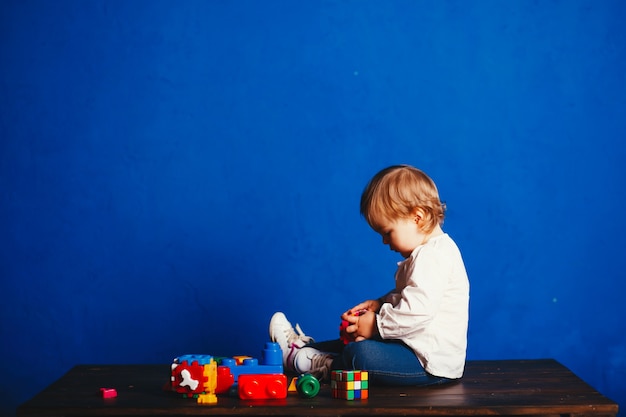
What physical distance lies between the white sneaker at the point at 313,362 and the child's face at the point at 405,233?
0.28 m

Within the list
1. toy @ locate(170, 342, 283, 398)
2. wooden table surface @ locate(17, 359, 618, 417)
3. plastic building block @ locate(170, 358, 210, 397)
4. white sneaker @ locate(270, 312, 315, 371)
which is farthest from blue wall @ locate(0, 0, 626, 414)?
plastic building block @ locate(170, 358, 210, 397)

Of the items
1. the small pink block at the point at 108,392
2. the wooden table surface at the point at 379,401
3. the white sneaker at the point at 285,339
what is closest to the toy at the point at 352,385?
the wooden table surface at the point at 379,401

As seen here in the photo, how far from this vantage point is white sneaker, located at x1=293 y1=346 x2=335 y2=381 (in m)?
1.70

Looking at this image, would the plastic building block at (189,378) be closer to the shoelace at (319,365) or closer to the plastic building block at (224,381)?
the plastic building block at (224,381)

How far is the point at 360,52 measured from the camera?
230cm

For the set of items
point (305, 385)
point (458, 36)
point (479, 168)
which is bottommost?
point (305, 385)

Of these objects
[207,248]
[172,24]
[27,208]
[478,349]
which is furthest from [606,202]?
[27,208]

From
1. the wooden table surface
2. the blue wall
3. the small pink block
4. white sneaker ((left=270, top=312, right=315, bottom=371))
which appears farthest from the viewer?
the blue wall

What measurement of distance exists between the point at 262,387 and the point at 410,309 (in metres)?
0.33

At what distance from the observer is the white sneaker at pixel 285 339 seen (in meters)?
1.76

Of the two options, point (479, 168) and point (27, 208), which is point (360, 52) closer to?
point (479, 168)

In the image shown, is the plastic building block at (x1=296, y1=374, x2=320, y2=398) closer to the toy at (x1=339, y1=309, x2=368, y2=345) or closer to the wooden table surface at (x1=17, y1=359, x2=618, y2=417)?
the wooden table surface at (x1=17, y1=359, x2=618, y2=417)

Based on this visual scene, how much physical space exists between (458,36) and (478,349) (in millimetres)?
882

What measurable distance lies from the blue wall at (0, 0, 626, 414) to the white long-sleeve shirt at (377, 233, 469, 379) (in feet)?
2.06
